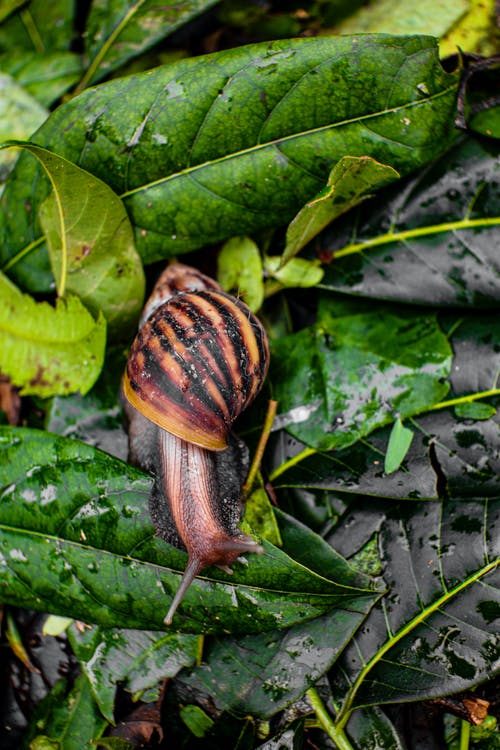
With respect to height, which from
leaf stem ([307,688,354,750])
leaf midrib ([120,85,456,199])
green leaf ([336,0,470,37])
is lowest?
leaf stem ([307,688,354,750])

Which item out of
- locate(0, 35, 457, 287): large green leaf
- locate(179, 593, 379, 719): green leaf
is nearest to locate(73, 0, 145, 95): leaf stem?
locate(0, 35, 457, 287): large green leaf

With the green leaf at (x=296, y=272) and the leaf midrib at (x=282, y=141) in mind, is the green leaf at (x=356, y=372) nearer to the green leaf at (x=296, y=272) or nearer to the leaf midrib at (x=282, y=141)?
the green leaf at (x=296, y=272)

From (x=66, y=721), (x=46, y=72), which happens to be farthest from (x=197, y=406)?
(x=46, y=72)

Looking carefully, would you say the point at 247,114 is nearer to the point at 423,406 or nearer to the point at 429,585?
the point at 423,406

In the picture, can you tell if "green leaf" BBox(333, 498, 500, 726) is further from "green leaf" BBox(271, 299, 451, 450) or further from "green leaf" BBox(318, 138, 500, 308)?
"green leaf" BBox(318, 138, 500, 308)

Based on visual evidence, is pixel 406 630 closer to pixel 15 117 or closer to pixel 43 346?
pixel 43 346

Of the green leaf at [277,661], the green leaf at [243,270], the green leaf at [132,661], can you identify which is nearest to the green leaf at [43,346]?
the green leaf at [243,270]

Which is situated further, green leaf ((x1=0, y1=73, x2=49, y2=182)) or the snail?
green leaf ((x1=0, y1=73, x2=49, y2=182))

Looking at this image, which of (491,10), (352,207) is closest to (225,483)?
(352,207)
